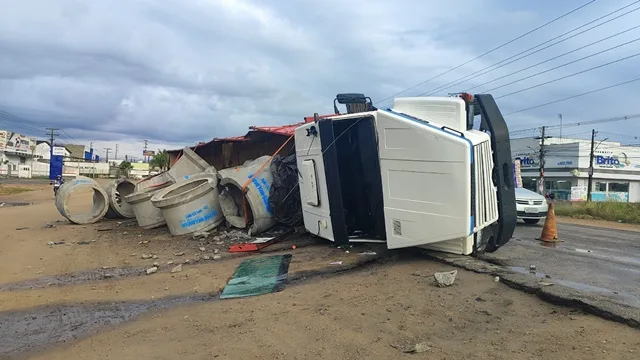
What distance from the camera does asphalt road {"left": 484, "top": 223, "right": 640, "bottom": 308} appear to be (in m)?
4.95

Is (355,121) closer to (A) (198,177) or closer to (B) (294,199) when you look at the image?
(B) (294,199)

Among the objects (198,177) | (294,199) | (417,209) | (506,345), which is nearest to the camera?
(506,345)

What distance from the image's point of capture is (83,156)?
104188 millimetres

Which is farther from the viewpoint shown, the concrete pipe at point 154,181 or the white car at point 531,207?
the concrete pipe at point 154,181

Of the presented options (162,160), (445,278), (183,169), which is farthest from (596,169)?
(445,278)

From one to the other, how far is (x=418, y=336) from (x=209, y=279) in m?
3.41

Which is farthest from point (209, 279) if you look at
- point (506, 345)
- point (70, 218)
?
point (70, 218)

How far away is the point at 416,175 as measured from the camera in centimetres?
579

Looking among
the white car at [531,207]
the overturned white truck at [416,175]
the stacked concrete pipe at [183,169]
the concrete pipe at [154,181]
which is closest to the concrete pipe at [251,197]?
the overturned white truck at [416,175]

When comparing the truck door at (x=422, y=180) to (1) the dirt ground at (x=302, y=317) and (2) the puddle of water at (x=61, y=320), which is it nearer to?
(1) the dirt ground at (x=302, y=317)

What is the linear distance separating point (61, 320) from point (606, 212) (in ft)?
69.6

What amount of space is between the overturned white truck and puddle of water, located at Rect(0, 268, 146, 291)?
307 centimetres

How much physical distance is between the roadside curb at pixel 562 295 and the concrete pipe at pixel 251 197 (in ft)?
14.2

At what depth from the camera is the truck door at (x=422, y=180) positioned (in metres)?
5.41
